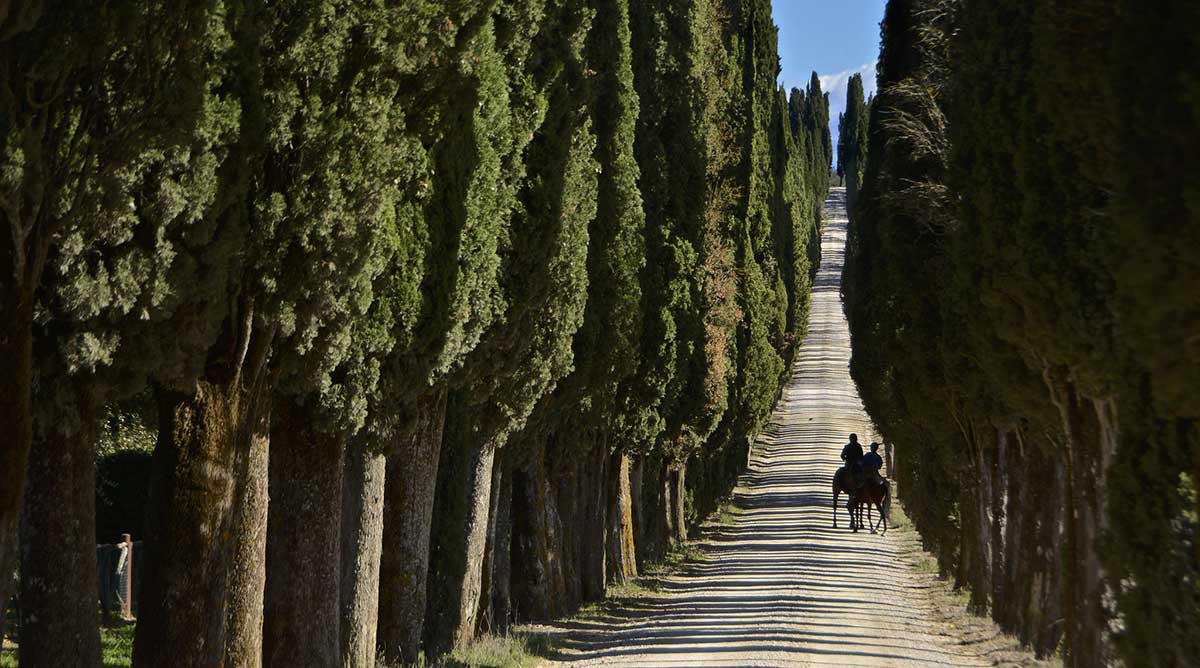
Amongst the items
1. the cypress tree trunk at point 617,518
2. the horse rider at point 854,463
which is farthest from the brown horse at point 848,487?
the cypress tree trunk at point 617,518

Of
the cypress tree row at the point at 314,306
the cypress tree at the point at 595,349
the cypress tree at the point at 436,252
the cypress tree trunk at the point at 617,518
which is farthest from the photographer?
the cypress tree trunk at the point at 617,518

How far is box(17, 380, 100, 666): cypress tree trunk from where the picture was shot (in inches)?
367

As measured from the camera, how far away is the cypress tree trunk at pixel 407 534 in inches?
612

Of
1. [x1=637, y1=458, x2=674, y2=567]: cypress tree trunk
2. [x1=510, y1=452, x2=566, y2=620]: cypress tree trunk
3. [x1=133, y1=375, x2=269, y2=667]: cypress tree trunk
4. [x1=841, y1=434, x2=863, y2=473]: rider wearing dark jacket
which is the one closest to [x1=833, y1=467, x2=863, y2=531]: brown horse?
[x1=841, y1=434, x2=863, y2=473]: rider wearing dark jacket

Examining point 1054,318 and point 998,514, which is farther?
point 998,514

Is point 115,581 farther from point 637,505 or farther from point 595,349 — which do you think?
point 637,505

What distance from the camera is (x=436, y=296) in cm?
1373

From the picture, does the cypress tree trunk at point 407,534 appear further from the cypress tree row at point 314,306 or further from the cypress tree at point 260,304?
the cypress tree at point 260,304

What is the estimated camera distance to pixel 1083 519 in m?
13.9

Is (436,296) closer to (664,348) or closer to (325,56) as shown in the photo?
(325,56)

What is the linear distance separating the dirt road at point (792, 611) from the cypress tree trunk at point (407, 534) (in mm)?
1908

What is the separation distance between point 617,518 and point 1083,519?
15.2m

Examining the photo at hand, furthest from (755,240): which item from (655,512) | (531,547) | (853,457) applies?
(531,547)

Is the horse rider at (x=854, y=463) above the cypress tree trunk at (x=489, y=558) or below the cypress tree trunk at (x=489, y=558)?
above
